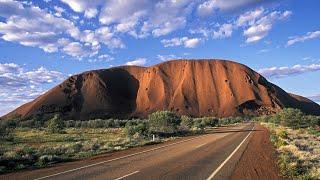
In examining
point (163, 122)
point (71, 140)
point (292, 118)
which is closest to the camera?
point (71, 140)

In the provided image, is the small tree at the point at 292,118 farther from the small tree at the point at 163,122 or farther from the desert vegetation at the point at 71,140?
the small tree at the point at 163,122

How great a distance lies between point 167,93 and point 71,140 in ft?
321

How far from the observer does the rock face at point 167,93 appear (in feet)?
431

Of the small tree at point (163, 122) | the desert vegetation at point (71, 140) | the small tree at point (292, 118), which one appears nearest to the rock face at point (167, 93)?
the desert vegetation at point (71, 140)

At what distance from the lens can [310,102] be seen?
595ft

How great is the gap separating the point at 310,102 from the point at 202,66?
57.3 m

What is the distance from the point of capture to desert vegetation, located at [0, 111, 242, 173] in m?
21.0

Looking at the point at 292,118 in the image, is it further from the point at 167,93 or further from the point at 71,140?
the point at 167,93

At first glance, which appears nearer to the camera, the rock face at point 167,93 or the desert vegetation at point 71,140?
the desert vegetation at point 71,140

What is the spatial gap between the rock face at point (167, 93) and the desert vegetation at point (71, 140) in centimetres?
3895

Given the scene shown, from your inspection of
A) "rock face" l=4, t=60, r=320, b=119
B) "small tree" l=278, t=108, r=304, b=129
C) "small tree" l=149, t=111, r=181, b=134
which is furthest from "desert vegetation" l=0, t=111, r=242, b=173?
"rock face" l=4, t=60, r=320, b=119

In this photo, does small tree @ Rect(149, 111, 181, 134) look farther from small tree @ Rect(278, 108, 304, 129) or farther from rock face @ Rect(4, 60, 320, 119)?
rock face @ Rect(4, 60, 320, 119)

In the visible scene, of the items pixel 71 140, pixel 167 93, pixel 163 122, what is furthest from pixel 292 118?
pixel 167 93

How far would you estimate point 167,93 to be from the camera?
139000 mm
